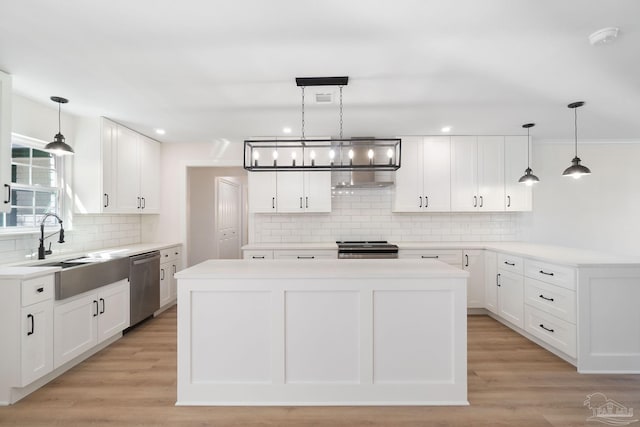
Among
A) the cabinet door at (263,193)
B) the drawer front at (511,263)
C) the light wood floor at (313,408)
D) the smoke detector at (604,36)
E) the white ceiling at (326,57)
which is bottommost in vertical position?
the light wood floor at (313,408)

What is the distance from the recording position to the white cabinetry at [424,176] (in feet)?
15.0

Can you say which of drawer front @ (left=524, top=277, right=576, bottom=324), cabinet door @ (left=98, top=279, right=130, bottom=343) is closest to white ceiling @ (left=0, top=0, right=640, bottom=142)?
drawer front @ (left=524, top=277, right=576, bottom=324)

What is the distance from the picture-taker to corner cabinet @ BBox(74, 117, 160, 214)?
3.71m

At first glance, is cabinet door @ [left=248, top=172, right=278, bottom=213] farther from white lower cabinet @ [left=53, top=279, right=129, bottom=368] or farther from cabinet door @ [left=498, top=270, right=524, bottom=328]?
cabinet door @ [left=498, top=270, right=524, bottom=328]

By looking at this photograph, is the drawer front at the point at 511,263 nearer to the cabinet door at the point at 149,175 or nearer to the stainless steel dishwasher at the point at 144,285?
the stainless steel dishwasher at the point at 144,285

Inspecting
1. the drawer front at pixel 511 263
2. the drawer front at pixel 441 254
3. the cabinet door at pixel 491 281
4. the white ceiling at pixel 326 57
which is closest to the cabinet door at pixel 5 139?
the white ceiling at pixel 326 57

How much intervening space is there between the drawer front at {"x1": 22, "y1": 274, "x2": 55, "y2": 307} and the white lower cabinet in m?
0.16

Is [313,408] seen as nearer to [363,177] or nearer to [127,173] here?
[363,177]

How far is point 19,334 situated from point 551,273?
4499 millimetres

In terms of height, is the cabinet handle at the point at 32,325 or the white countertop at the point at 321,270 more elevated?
the white countertop at the point at 321,270

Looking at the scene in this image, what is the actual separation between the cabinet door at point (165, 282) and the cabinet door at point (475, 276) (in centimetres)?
409

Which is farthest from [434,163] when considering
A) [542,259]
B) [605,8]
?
[605,8]

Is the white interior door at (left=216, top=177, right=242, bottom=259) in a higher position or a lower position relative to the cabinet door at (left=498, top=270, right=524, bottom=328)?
higher

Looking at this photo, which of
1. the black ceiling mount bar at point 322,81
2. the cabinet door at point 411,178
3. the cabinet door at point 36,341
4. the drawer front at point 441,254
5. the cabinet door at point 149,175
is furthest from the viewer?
the cabinet door at point 411,178
